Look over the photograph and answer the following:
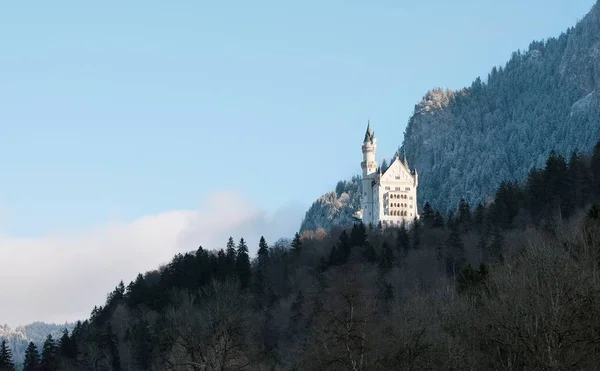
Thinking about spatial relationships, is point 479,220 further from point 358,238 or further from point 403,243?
point 358,238

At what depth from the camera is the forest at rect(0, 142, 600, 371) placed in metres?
41.8

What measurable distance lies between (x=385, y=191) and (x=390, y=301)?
80.8m

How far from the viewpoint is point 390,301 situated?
87000 mm

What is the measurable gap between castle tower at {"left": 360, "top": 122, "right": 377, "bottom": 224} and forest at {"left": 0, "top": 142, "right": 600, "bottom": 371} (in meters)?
21.9

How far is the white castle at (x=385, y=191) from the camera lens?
6540 inches

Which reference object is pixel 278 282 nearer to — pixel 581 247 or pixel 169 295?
pixel 169 295

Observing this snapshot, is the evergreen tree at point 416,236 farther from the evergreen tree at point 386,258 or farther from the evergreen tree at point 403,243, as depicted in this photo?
the evergreen tree at point 386,258

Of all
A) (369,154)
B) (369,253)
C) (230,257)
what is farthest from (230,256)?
(369,154)

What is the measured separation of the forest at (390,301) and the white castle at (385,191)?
18.8m

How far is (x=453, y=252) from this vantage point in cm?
10381

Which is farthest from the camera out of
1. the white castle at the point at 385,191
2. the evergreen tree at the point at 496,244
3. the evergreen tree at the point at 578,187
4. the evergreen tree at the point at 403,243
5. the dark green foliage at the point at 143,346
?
the white castle at the point at 385,191

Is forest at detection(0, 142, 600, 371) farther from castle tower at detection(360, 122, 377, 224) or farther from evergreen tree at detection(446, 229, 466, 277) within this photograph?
castle tower at detection(360, 122, 377, 224)

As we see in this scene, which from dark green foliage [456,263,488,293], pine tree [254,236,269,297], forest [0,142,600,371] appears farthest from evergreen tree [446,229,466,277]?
dark green foliage [456,263,488,293]

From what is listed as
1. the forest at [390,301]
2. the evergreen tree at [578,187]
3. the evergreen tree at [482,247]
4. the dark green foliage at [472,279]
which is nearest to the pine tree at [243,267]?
the forest at [390,301]
